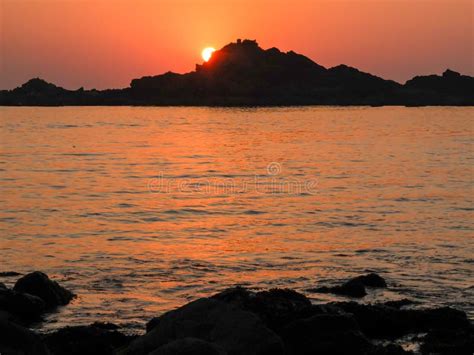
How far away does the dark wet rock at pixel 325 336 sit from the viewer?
14227 mm

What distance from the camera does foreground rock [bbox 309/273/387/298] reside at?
63.5ft

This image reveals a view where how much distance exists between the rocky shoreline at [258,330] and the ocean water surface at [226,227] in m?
1.92

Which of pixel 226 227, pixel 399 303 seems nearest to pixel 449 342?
pixel 399 303

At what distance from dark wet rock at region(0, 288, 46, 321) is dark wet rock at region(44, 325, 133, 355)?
2.22 m

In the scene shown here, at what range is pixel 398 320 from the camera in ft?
53.6

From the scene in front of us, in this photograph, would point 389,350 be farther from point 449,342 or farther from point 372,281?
point 372,281

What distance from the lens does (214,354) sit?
11938 millimetres

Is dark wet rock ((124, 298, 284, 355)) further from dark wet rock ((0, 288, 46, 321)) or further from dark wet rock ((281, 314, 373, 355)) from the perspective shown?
dark wet rock ((0, 288, 46, 321))

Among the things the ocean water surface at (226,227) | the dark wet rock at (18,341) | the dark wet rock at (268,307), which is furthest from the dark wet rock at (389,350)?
the dark wet rock at (18,341)

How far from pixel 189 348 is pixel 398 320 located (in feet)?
19.8

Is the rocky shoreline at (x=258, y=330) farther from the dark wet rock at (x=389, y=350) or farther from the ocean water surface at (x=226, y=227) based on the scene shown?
the ocean water surface at (x=226, y=227)

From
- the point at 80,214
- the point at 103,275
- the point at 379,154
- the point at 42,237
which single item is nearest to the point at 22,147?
the point at 379,154

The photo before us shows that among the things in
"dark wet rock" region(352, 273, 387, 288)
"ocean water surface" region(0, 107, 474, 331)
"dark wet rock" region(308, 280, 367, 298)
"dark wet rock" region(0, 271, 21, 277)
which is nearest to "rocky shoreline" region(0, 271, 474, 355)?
"dark wet rock" region(308, 280, 367, 298)

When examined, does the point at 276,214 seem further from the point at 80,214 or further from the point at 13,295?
the point at 13,295
